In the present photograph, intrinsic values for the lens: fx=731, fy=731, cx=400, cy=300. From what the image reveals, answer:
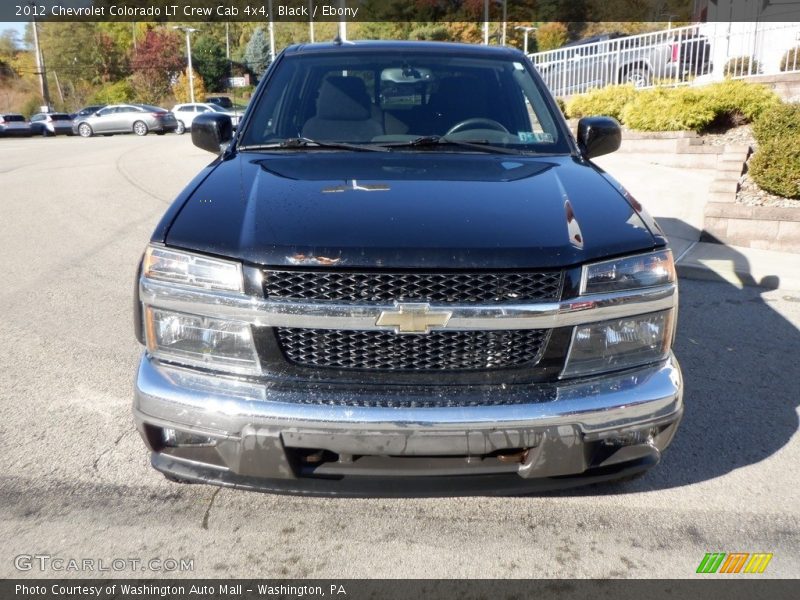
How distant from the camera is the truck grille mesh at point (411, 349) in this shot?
8.09ft

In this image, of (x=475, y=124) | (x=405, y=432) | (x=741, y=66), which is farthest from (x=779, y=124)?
(x=405, y=432)

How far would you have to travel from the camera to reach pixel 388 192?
283 centimetres

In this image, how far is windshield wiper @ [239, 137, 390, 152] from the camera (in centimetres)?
350

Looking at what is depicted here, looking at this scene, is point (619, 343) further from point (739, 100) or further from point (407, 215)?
point (739, 100)

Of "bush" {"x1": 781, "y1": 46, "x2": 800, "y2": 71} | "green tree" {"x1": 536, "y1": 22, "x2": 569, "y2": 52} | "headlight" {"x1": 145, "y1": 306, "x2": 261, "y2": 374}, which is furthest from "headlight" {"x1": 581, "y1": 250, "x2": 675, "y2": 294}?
"green tree" {"x1": 536, "y1": 22, "x2": 569, "y2": 52}

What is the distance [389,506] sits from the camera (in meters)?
3.02

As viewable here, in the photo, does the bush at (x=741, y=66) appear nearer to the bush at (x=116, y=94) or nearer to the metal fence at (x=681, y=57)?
the metal fence at (x=681, y=57)

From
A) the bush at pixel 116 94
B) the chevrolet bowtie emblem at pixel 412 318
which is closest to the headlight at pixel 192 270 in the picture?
the chevrolet bowtie emblem at pixel 412 318

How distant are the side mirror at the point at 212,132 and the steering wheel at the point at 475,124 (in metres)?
1.21

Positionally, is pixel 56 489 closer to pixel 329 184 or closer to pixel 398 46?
pixel 329 184

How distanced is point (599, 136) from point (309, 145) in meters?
1.54

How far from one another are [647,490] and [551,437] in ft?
3.31

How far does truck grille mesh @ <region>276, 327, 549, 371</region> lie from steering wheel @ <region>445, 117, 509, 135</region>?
5.37 feet
